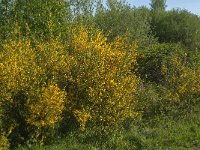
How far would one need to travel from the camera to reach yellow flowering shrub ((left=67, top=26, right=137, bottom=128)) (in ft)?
30.8

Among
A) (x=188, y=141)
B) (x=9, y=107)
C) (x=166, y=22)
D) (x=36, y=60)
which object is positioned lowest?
(x=188, y=141)

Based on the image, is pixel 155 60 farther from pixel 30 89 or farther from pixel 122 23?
pixel 122 23

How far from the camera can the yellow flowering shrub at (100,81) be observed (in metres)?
9.38

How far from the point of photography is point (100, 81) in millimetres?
9805

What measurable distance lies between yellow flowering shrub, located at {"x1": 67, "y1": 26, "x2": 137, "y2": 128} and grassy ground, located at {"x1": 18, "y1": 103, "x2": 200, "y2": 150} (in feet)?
2.96

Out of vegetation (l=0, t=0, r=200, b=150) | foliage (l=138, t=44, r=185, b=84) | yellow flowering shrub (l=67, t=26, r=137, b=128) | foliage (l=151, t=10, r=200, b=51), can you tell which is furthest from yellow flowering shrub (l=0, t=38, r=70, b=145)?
foliage (l=151, t=10, r=200, b=51)

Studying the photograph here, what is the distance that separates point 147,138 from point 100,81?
2.93 meters

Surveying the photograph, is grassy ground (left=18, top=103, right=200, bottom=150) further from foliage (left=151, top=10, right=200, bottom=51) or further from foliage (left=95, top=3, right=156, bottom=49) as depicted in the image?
foliage (left=151, top=10, right=200, bottom=51)

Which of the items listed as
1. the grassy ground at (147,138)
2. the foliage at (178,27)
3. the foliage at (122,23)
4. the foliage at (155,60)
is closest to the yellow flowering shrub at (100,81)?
the grassy ground at (147,138)

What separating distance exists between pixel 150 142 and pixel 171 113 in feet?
7.10

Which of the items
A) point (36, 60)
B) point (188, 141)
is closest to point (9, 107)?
point (36, 60)

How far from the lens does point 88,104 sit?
10.1 metres

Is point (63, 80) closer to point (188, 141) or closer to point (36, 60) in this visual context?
point (36, 60)

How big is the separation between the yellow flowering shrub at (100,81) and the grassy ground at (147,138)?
0.90m
